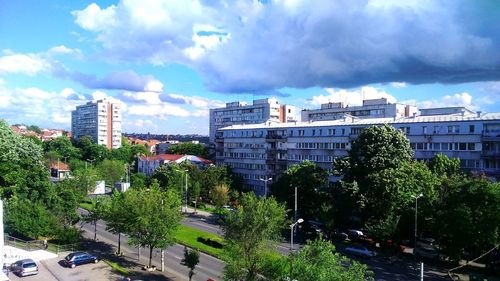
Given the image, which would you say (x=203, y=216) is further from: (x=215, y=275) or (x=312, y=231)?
(x=215, y=275)

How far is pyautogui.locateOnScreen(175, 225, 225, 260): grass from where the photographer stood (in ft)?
151

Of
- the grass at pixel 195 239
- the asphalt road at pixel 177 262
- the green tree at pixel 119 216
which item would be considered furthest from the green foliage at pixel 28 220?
the grass at pixel 195 239

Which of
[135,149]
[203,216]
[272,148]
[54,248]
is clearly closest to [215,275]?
[54,248]

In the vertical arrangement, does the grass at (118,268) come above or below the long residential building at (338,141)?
below

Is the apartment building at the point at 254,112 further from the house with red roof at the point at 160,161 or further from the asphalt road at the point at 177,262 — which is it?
the asphalt road at the point at 177,262

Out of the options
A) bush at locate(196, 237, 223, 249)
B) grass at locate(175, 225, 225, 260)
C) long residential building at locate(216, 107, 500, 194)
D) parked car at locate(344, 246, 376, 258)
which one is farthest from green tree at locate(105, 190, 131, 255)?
long residential building at locate(216, 107, 500, 194)

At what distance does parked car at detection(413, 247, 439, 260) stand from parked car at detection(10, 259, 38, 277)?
35.5 meters

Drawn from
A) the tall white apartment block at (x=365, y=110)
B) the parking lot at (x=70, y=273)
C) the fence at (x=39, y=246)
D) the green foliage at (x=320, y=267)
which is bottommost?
the parking lot at (x=70, y=273)

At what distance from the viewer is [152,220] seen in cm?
3866

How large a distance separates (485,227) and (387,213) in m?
12.3

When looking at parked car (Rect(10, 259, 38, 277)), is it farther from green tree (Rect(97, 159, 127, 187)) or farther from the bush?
green tree (Rect(97, 159, 127, 187))

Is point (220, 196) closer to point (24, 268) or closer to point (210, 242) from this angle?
point (210, 242)

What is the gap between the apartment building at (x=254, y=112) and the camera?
5113 inches

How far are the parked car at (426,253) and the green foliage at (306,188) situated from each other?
13.5 meters
